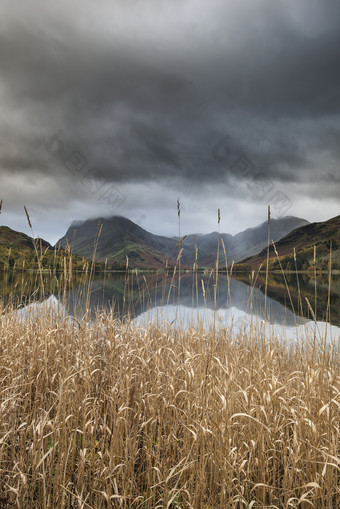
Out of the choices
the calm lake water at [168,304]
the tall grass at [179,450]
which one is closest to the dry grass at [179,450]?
the tall grass at [179,450]

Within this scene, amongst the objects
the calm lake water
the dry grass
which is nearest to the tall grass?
the dry grass

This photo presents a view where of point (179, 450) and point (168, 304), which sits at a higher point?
point (168, 304)

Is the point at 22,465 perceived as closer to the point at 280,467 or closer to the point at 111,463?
the point at 111,463

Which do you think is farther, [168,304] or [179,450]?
[168,304]

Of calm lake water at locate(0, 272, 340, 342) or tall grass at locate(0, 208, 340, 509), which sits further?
calm lake water at locate(0, 272, 340, 342)

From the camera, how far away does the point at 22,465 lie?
255cm

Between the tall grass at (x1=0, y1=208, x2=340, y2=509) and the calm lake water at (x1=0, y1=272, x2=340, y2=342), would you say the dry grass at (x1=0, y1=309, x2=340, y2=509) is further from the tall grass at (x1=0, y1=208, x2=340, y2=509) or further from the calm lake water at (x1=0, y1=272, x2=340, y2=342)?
the calm lake water at (x1=0, y1=272, x2=340, y2=342)

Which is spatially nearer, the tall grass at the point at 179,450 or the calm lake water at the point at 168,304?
the tall grass at the point at 179,450

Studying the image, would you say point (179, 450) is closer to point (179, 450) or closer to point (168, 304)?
point (179, 450)

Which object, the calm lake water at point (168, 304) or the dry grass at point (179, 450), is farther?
the calm lake water at point (168, 304)

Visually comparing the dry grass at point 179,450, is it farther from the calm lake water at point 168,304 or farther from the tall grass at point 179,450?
the calm lake water at point 168,304

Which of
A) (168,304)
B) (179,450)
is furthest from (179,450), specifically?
(168,304)

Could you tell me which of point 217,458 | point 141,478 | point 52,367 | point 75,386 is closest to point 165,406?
point 141,478

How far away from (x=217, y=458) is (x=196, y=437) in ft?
0.96
